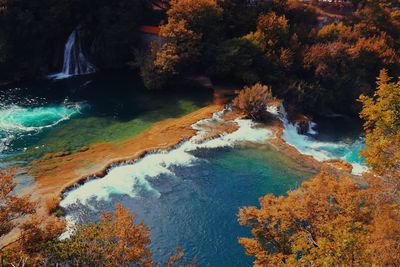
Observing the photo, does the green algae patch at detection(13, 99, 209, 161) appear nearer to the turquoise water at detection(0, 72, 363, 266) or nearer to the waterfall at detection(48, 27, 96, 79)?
the turquoise water at detection(0, 72, 363, 266)

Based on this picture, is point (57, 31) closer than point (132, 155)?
No

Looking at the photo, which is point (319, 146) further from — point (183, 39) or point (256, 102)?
point (183, 39)

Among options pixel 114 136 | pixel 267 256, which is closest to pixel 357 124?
pixel 114 136

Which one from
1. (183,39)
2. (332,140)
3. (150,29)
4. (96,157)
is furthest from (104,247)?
(150,29)

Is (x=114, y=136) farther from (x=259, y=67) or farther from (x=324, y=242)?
(x=324, y=242)

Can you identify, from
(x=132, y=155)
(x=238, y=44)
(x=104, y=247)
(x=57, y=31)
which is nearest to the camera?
(x=104, y=247)

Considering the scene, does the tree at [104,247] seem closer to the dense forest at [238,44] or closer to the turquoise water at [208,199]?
the turquoise water at [208,199]

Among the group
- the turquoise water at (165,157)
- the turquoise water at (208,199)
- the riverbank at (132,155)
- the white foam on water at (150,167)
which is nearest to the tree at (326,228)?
the turquoise water at (208,199)
